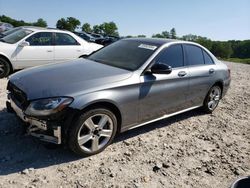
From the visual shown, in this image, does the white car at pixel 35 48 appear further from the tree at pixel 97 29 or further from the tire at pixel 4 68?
the tree at pixel 97 29

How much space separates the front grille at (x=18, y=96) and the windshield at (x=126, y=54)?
1488mm

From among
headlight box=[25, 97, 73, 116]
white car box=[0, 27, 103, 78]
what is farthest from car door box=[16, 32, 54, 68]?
headlight box=[25, 97, 73, 116]

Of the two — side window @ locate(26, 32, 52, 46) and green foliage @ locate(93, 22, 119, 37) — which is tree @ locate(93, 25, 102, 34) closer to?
green foliage @ locate(93, 22, 119, 37)

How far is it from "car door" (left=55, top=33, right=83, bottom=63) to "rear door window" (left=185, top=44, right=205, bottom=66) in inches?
169

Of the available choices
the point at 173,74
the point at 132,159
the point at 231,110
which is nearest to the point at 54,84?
the point at 132,159

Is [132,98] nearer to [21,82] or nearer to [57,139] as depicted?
[57,139]

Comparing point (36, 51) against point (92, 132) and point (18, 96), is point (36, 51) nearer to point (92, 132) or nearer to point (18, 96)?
point (18, 96)

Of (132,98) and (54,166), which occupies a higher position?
(132,98)

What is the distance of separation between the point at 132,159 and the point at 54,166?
42.0 inches

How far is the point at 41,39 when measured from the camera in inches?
327

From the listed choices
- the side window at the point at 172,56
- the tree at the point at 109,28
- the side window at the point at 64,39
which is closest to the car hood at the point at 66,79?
the side window at the point at 172,56

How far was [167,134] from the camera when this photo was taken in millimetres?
Result: 4988

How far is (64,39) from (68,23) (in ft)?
158

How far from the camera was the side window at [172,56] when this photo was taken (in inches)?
187
